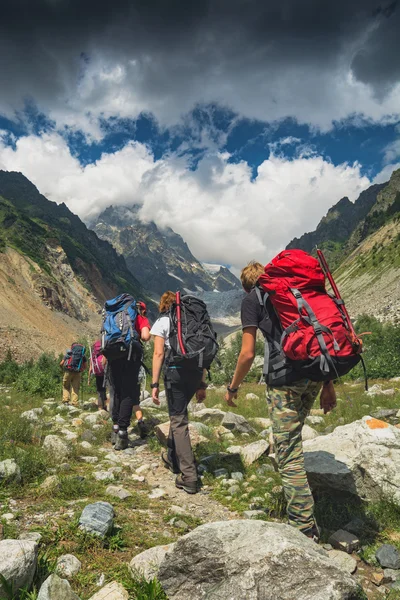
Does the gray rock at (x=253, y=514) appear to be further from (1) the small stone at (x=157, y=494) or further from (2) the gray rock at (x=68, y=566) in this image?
(2) the gray rock at (x=68, y=566)

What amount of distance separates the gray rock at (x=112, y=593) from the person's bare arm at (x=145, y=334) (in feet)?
13.9

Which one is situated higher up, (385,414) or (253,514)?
(253,514)

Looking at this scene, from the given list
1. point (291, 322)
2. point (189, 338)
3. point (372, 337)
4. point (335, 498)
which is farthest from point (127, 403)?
point (372, 337)

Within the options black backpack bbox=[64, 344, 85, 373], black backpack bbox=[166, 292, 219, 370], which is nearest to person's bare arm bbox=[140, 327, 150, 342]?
black backpack bbox=[166, 292, 219, 370]

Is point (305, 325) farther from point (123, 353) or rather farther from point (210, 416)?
point (210, 416)

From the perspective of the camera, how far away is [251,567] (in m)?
2.18

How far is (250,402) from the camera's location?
11.2 metres

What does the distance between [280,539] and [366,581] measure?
1137 millimetres

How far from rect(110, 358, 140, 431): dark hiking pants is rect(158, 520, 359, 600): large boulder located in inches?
174

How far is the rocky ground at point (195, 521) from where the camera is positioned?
2.20 metres

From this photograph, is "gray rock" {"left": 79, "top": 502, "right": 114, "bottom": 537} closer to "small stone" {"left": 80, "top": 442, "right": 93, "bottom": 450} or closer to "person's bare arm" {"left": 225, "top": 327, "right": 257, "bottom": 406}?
"person's bare arm" {"left": 225, "top": 327, "right": 257, "bottom": 406}

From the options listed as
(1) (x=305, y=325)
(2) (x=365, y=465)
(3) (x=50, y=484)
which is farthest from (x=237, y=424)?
(1) (x=305, y=325)

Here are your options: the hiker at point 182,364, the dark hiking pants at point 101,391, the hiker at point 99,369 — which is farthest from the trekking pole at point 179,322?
the dark hiking pants at point 101,391

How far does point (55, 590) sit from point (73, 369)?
9.85m
